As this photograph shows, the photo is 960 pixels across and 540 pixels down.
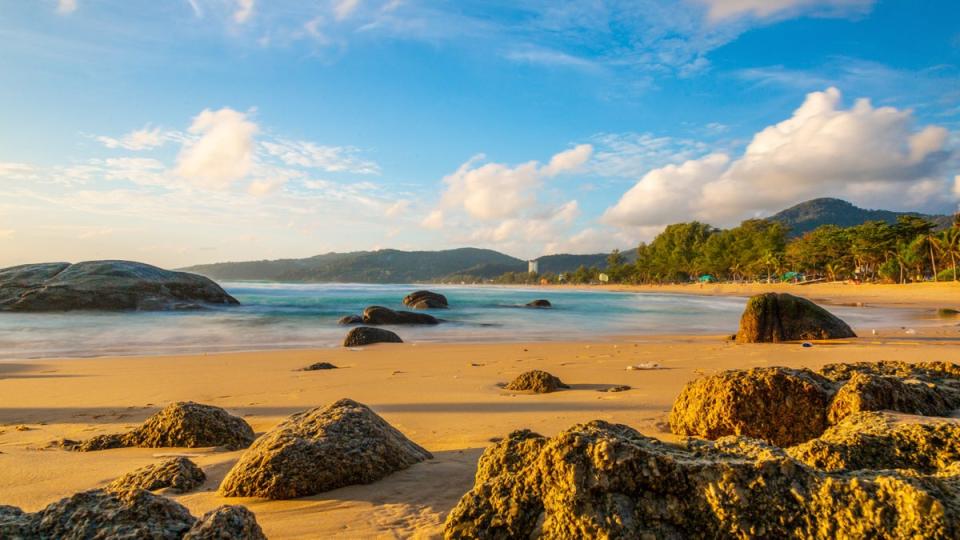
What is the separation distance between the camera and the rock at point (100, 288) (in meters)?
26.7

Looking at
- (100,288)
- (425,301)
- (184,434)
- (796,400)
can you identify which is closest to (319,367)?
(184,434)

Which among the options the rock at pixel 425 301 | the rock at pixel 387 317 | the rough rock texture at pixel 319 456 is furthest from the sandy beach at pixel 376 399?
the rock at pixel 425 301

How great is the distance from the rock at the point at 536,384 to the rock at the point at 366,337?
8.20m

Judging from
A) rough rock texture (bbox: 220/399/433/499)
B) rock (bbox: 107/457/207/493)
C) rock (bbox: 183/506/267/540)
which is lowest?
rock (bbox: 107/457/207/493)

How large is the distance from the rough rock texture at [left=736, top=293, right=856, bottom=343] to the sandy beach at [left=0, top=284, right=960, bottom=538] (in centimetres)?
63

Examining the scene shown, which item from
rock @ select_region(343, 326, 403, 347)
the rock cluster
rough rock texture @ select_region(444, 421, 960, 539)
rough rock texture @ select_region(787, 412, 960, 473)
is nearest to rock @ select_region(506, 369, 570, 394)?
the rock cluster

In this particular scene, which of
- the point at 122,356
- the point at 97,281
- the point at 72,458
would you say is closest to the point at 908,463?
the point at 72,458

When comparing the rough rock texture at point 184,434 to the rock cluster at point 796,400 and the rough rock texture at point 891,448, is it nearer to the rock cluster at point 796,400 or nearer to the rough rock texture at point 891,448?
the rock cluster at point 796,400

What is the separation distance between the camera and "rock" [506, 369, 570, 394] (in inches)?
290

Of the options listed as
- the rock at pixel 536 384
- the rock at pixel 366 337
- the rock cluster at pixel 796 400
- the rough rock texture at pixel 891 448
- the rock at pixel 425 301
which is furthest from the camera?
the rock at pixel 425 301

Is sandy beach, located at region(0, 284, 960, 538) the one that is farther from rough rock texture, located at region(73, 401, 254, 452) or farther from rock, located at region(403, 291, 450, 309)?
rock, located at region(403, 291, 450, 309)

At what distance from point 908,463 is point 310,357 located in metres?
11.5

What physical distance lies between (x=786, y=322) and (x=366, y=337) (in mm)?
11319

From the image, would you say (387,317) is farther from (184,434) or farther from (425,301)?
(184,434)
